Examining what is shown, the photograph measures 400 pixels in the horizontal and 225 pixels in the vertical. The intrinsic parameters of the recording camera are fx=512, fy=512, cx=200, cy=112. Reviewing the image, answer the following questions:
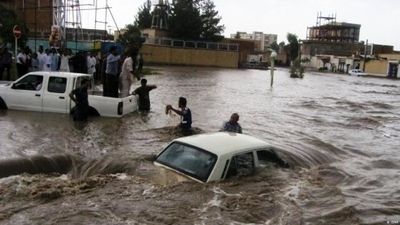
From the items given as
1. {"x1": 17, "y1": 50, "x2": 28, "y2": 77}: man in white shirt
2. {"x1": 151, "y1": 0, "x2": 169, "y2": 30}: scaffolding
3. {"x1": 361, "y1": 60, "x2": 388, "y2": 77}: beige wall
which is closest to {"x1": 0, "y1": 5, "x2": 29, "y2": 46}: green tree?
{"x1": 17, "y1": 50, "x2": 28, "y2": 77}: man in white shirt

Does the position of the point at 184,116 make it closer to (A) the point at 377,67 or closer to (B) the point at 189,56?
(B) the point at 189,56

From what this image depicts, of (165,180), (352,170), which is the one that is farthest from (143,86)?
(165,180)

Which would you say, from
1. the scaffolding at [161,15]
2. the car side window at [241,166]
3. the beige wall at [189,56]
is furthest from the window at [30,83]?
the scaffolding at [161,15]

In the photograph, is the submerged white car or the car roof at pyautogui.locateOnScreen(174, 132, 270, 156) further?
the car roof at pyautogui.locateOnScreen(174, 132, 270, 156)

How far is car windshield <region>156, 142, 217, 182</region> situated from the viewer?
7648 mm

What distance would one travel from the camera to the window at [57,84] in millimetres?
14039

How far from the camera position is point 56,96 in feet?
46.5

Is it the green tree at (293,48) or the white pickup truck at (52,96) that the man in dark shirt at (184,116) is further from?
the green tree at (293,48)

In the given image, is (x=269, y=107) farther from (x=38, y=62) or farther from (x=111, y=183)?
(x=111, y=183)

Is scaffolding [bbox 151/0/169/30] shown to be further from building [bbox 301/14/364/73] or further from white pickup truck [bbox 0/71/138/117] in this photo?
white pickup truck [bbox 0/71/138/117]

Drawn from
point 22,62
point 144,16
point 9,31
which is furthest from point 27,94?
point 144,16

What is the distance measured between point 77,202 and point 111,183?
1.05 meters

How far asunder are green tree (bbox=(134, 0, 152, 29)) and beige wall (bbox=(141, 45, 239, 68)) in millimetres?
21618

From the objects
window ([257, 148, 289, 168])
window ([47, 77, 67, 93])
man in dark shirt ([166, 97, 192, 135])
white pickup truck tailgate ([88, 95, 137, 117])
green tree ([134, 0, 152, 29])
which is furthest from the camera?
green tree ([134, 0, 152, 29])
